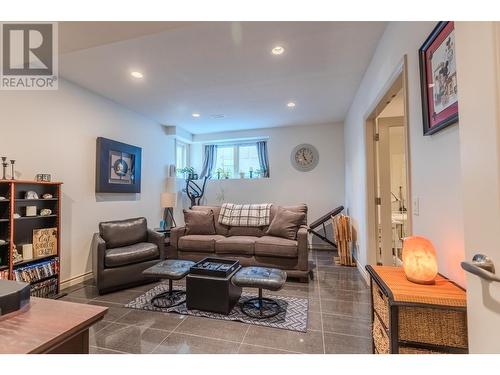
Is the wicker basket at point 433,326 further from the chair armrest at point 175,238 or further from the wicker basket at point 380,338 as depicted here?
the chair armrest at point 175,238

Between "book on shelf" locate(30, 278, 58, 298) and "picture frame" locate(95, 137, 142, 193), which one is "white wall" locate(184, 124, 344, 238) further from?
"book on shelf" locate(30, 278, 58, 298)

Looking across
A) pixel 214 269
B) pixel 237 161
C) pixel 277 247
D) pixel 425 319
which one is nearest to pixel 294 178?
pixel 237 161

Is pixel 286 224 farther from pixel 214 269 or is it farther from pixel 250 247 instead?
pixel 214 269

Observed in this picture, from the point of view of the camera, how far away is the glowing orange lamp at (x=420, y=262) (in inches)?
47.8

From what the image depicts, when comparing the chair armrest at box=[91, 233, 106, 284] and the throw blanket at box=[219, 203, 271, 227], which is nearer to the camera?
the chair armrest at box=[91, 233, 106, 284]

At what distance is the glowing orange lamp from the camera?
1.21 metres

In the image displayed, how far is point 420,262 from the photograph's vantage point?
4.03 feet

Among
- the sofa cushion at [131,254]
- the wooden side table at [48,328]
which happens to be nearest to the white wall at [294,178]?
the sofa cushion at [131,254]

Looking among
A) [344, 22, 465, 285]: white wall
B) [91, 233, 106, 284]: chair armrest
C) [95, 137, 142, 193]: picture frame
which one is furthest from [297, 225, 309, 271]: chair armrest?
[95, 137, 142, 193]: picture frame

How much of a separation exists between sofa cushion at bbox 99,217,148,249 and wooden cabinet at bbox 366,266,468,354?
3.29m

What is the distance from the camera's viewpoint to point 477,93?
2.42 feet
